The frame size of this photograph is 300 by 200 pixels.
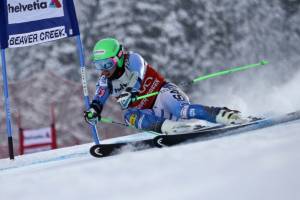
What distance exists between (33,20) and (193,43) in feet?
63.6

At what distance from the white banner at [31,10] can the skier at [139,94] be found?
111 cm

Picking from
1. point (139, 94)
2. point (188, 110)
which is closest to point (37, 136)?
point (139, 94)

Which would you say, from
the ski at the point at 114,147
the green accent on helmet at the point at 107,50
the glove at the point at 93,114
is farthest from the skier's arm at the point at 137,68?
the ski at the point at 114,147

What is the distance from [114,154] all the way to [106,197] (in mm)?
2178

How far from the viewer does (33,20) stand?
276 inches

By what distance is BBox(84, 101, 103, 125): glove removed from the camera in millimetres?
6163

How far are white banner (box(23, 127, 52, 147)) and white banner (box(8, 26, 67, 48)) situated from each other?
504cm

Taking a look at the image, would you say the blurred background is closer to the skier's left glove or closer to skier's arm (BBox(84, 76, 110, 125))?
skier's arm (BBox(84, 76, 110, 125))

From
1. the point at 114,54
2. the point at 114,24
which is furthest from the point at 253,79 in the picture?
the point at 114,54

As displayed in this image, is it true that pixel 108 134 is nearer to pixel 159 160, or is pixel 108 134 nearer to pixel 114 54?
pixel 114 54

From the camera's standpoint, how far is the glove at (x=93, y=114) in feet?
20.2

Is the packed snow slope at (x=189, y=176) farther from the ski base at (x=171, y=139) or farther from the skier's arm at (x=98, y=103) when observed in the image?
the skier's arm at (x=98, y=103)

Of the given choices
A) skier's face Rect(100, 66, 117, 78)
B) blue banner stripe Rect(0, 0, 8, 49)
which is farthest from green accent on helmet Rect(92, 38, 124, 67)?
blue banner stripe Rect(0, 0, 8, 49)

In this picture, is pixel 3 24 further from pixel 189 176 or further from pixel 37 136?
pixel 37 136
